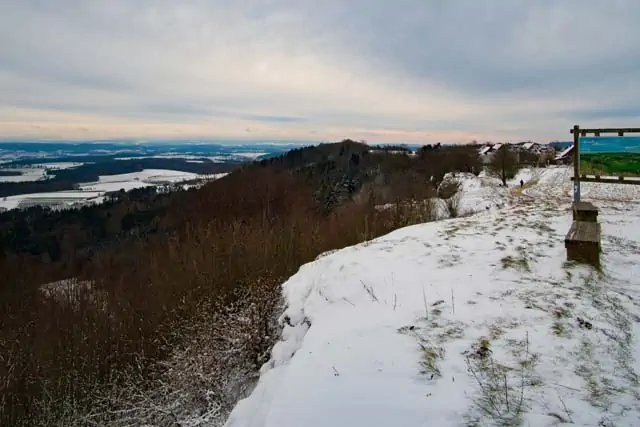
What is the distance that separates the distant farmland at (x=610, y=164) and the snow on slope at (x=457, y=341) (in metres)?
3.96

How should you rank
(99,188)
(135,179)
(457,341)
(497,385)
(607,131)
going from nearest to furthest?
(497,385)
(457,341)
(607,131)
(99,188)
(135,179)

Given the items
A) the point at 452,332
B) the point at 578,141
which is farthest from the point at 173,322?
the point at 578,141

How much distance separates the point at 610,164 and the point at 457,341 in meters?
9.07

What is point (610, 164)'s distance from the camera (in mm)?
10289

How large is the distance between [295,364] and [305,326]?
4.66 feet

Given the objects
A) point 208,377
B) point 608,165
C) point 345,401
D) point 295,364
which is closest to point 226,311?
point 208,377

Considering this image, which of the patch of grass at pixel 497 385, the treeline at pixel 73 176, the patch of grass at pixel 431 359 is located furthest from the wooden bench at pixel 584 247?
the treeline at pixel 73 176

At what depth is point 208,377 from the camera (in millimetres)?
7121

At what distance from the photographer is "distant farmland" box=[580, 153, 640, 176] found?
9.98m

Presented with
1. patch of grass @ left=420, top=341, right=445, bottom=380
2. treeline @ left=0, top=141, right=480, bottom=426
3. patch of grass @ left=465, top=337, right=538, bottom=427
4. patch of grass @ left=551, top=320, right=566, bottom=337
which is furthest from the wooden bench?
treeline @ left=0, top=141, right=480, bottom=426

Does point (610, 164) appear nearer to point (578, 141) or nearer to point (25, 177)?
point (578, 141)

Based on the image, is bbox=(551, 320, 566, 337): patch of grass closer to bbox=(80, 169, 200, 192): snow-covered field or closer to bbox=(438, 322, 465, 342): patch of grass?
bbox=(438, 322, 465, 342): patch of grass

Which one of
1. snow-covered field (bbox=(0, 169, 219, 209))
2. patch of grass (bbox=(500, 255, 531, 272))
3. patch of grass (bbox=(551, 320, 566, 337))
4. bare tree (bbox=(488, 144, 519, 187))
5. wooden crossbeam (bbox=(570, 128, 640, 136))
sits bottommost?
snow-covered field (bbox=(0, 169, 219, 209))

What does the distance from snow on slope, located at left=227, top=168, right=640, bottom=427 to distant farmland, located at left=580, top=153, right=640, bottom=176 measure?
3.96m
